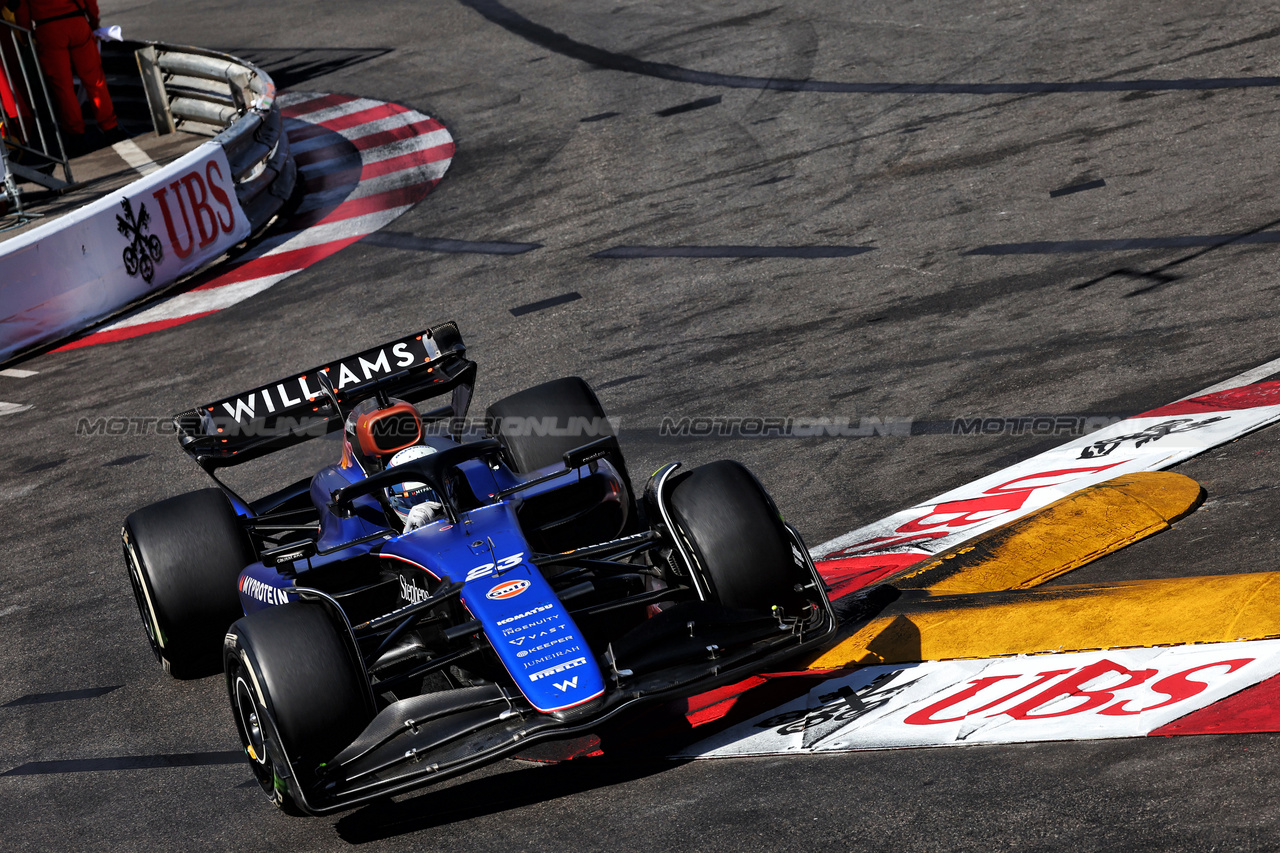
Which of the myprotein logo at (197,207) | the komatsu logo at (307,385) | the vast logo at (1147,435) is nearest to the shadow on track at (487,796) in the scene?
the komatsu logo at (307,385)

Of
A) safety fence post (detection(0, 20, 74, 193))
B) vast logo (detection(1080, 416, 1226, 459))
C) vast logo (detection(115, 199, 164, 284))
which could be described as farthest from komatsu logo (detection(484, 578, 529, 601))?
safety fence post (detection(0, 20, 74, 193))

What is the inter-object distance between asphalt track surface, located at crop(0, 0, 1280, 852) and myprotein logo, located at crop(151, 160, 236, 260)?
1215mm

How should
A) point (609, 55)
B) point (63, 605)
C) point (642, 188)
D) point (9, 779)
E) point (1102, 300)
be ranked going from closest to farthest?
point (9, 779) → point (63, 605) → point (1102, 300) → point (642, 188) → point (609, 55)

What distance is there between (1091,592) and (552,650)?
Answer: 6.34 feet

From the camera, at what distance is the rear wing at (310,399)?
620cm

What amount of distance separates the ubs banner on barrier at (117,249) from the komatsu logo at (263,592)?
230 inches

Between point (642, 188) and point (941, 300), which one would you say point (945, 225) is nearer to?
point (941, 300)

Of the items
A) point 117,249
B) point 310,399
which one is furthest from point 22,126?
point 310,399

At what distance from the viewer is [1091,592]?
16.1ft

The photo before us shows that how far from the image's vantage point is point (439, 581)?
16.5 feet

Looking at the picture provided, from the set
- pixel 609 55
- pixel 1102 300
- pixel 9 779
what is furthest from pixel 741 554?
pixel 609 55

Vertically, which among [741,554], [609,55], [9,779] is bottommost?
[9,779]

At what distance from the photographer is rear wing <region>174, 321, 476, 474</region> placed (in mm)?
6195

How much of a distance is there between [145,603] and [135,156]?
1044 centimetres
